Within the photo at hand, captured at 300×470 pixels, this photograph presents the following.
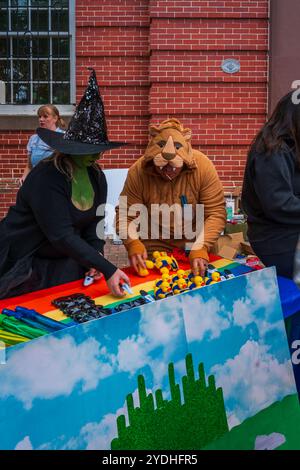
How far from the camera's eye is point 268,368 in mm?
2186

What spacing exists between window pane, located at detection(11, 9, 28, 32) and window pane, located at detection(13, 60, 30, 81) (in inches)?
17.2

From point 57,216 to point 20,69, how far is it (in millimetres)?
5771

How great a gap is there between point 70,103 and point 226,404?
6.19 metres

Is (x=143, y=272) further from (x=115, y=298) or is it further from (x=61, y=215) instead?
(x=61, y=215)

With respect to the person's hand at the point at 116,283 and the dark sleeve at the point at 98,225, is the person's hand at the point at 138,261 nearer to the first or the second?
the dark sleeve at the point at 98,225

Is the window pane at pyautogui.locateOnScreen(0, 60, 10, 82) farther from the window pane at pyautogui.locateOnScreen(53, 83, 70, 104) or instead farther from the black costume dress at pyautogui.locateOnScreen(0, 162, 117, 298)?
the black costume dress at pyautogui.locateOnScreen(0, 162, 117, 298)

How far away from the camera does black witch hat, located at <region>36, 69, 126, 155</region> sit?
246cm

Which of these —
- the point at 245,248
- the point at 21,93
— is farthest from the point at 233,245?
the point at 21,93

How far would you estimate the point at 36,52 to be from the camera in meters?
7.53

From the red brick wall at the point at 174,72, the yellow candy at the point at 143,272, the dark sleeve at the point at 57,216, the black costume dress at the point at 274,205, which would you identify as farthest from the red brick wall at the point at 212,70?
the dark sleeve at the point at 57,216

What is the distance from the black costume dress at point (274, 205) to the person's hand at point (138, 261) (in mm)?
555

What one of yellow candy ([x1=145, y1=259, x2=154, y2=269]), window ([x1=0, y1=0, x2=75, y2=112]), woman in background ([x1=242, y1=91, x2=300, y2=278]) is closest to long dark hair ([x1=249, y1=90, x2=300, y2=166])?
woman in background ([x1=242, y1=91, x2=300, y2=278])
